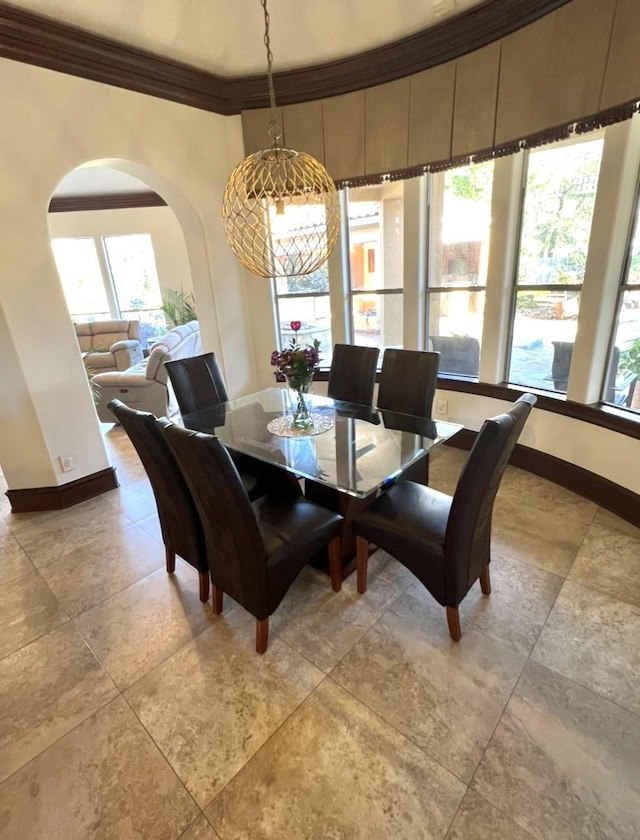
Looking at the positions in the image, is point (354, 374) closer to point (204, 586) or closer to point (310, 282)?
point (310, 282)

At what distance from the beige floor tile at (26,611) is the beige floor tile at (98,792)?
24.9 inches

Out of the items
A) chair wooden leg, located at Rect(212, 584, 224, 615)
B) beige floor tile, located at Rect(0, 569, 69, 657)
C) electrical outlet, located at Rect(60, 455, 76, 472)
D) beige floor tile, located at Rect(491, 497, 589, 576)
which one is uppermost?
electrical outlet, located at Rect(60, 455, 76, 472)

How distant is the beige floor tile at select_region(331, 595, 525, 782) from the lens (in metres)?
1.42

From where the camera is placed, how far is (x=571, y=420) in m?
2.81

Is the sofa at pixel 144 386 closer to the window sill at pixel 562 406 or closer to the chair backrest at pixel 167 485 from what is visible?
the chair backrest at pixel 167 485

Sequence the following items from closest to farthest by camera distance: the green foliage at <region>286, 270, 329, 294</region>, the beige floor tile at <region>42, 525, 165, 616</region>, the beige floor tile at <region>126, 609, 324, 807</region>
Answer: the beige floor tile at <region>126, 609, 324, 807</region>, the beige floor tile at <region>42, 525, 165, 616</region>, the green foliage at <region>286, 270, 329, 294</region>

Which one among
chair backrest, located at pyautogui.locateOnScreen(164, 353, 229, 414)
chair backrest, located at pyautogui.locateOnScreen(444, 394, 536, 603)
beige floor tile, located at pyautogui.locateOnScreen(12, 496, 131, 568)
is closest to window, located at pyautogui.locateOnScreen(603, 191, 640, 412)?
chair backrest, located at pyautogui.locateOnScreen(444, 394, 536, 603)

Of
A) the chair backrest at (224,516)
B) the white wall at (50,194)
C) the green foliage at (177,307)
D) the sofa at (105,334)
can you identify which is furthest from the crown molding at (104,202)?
the chair backrest at (224,516)

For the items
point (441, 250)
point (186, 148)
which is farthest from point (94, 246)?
point (441, 250)

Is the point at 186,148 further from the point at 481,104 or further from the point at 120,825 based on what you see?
the point at 120,825

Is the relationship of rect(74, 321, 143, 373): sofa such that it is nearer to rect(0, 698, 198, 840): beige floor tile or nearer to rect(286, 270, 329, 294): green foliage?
rect(286, 270, 329, 294): green foliage

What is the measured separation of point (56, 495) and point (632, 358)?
12.9 feet

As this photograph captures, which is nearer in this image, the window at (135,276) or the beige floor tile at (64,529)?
the beige floor tile at (64,529)

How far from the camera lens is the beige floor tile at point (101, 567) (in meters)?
2.16
